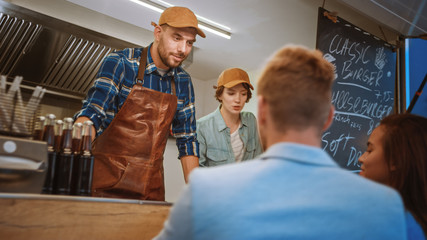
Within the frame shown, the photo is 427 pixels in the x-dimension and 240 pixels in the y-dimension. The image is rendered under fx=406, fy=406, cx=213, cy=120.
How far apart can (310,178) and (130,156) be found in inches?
47.9

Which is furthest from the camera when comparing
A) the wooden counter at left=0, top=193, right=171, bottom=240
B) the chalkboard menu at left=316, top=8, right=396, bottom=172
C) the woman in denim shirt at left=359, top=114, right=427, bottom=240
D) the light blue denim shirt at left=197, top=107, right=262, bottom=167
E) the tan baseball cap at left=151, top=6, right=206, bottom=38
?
the chalkboard menu at left=316, top=8, right=396, bottom=172

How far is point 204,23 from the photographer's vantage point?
12.7ft

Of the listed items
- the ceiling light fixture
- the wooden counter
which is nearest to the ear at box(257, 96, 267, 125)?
the wooden counter

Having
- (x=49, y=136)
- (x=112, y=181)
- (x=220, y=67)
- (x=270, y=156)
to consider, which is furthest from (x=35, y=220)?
(x=220, y=67)

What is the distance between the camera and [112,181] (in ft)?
5.61

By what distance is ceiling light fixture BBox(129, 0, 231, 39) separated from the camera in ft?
11.3

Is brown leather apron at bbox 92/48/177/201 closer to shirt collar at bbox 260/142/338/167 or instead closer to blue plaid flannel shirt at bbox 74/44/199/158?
blue plaid flannel shirt at bbox 74/44/199/158

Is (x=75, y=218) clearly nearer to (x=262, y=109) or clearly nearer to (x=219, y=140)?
(x=262, y=109)

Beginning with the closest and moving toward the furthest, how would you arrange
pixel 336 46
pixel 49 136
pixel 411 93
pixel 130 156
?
pixel 49 136, pixel 130 156, pixel 336 46, pixel 411 93

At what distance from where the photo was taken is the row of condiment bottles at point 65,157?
4.25 ft

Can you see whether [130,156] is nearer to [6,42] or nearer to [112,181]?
[112,181]

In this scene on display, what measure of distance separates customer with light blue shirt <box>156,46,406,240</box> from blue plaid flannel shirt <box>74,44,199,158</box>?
1.09 m

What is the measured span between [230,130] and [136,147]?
1.23 meters

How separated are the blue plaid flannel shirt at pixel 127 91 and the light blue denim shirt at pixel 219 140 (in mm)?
697
